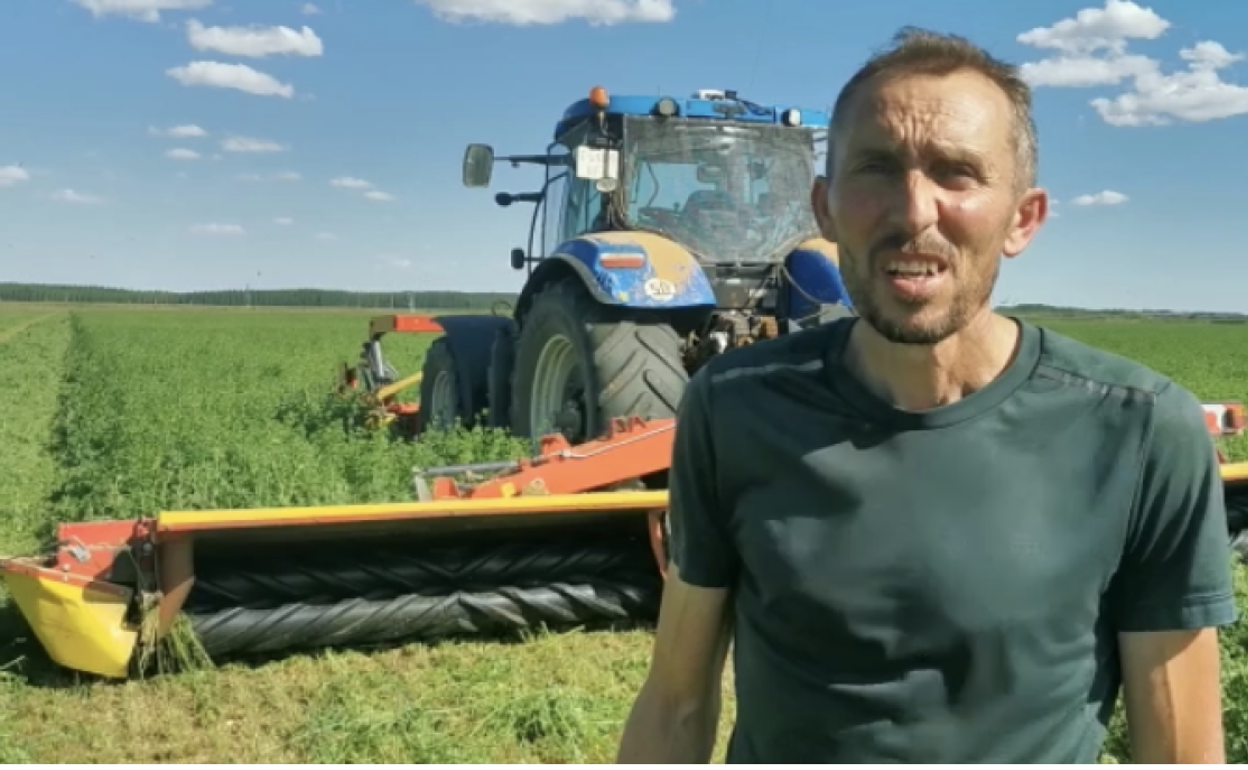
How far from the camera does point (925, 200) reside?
1421 millimetres

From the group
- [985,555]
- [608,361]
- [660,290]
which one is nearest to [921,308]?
[985,555]

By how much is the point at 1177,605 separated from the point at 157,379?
1681 centimetres

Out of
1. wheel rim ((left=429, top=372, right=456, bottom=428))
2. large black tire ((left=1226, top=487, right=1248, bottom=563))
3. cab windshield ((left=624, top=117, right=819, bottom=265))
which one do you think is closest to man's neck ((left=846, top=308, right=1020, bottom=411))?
large black tire ((left=1226, top=487, right=1248, bottom=563))

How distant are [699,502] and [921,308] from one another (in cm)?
36

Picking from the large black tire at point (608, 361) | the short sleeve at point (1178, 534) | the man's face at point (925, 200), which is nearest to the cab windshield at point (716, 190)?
the large black tire at point (608, 361)

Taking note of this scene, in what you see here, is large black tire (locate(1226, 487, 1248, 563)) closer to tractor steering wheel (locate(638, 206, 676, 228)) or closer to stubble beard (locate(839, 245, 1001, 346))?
tractor steering wheel (locate(638, 206, 676, 228))

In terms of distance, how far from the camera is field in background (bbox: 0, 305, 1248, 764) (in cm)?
370

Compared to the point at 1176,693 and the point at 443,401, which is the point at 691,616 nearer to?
the point at 1176,693

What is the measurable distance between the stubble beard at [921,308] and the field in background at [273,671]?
2.48 m

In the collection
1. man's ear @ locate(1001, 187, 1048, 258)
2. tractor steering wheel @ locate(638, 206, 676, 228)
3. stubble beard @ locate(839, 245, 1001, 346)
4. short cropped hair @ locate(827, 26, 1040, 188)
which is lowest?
stubble beard @ locate(839, 245, 1001, 346)

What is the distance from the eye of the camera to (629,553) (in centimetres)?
487

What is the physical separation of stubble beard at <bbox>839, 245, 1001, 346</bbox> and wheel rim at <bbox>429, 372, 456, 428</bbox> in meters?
6.76

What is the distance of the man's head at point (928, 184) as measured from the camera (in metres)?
1.42

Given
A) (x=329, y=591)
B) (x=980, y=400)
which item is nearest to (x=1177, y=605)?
(x=980, y=400)
